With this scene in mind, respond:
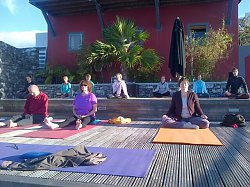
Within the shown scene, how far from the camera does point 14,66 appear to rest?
15.3m

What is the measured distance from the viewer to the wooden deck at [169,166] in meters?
2.82

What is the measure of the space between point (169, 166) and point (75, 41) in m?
13.3

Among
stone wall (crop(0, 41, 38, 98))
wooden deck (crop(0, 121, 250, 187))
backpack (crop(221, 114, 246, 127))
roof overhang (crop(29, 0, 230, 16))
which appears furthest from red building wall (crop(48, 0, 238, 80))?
wooden deck (crop(0, 121, 250, 187))

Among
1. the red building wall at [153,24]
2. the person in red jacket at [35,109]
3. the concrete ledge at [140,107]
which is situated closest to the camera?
the person in red jacket at [35,109]

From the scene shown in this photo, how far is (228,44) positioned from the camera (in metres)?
12.9

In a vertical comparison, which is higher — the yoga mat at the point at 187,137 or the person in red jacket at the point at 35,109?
the person in red jacket at the point at 35,109

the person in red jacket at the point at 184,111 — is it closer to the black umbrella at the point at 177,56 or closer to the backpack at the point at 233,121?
the backpack at the point at 233,121

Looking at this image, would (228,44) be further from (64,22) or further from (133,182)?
(133,182)

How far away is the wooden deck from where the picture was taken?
2.82m

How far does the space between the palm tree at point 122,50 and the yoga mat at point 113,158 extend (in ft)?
27.1

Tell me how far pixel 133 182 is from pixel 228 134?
319 centimetres

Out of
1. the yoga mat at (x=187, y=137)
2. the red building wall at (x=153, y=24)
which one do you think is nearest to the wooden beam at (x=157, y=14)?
the red building wall at (x=153, y=24)

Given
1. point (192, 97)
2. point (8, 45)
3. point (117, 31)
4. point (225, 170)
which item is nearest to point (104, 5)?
point (117, 31)

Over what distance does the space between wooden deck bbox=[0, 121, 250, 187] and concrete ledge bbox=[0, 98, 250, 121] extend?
186cm
